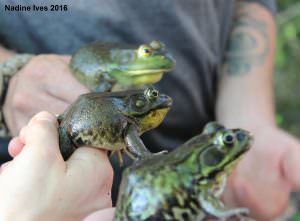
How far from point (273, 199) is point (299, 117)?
1.37 meters

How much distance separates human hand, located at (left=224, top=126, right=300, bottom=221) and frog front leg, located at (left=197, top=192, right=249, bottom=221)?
932mm

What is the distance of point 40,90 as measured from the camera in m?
1.36

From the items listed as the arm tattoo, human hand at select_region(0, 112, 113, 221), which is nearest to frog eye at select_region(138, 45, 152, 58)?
human hand at select_region(0, 112, 113, 221)


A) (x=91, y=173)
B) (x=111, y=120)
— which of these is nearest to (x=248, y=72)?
(x=111, y=120)

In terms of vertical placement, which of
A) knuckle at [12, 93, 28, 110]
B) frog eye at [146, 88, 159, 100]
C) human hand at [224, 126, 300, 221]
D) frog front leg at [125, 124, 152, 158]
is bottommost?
human hand at [224, 126, 300, 221]

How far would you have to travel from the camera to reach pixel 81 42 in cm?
154

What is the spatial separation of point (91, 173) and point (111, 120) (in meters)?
0.14

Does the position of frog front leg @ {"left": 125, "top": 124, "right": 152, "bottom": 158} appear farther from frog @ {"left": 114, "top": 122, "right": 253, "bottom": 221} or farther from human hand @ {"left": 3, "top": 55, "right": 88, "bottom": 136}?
human hand @ {"left": 3, "top": 55, "right": 88, "bottom": 136}

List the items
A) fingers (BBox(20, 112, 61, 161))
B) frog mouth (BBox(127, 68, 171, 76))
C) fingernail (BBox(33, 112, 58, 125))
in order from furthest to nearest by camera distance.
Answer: frog mouth (BBox(127, 68, 171, 76)), fingernail (BBox(33, 112, 58, 125)), fingers (BBox(20, 112, 61, 161))

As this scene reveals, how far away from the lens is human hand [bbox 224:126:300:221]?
5.57ft

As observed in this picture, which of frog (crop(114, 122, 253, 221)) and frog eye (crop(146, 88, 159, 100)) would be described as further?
frog eye (crop(146, 88, 159, 100))

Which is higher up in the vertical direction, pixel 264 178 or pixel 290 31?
pixel 290 31

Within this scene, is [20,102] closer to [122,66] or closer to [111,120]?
[122,66]

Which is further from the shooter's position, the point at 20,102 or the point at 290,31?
the point at 290,31
